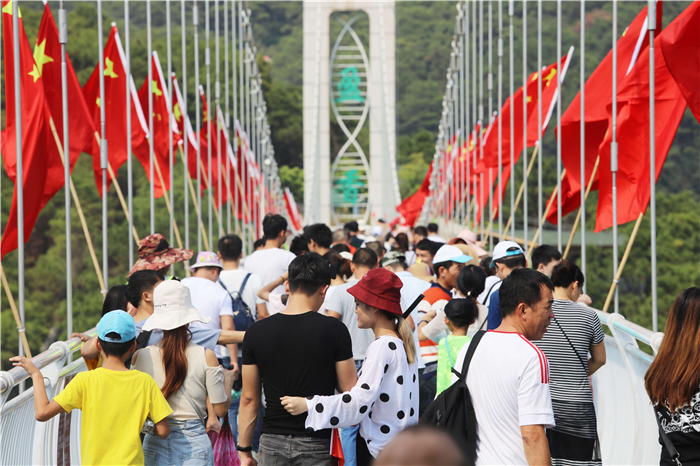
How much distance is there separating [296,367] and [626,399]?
2276mm

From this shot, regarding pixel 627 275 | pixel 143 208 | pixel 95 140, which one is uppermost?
pixel 95 140

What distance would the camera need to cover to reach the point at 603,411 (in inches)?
197

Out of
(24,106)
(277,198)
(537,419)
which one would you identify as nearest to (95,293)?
(277,198)

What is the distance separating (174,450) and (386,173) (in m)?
36.2

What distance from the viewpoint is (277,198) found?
25188 millimetres

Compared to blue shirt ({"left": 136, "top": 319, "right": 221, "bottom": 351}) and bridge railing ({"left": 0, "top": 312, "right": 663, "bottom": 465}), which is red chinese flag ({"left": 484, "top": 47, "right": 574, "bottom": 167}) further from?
blue shirt ({"left": 136, "top": 319, "right": 221, "bottom": 351})

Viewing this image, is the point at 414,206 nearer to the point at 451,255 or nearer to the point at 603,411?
the point at 451,255

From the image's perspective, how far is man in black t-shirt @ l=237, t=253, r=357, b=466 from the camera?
296 cm

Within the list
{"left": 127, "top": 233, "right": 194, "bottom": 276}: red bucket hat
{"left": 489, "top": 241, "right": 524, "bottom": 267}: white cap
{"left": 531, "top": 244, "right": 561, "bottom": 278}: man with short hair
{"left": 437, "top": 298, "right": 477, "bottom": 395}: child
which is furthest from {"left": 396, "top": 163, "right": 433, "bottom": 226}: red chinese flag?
{"left": 437, "top": 298, "right": 477, "bottom": 395}: child

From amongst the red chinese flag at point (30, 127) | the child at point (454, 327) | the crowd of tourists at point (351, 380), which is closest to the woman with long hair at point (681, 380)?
the crowd of tourists at point (351, 380)

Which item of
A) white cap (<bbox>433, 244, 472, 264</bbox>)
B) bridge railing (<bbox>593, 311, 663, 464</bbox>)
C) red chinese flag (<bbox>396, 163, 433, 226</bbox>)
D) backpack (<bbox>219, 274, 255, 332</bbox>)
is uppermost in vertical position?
white cap (<bbox>433, 244, 472, 264</bbox>)

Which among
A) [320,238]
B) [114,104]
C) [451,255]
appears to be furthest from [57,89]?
[451,255]

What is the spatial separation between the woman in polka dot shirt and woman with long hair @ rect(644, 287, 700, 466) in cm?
86

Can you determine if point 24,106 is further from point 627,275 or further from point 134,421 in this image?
point 627,275
